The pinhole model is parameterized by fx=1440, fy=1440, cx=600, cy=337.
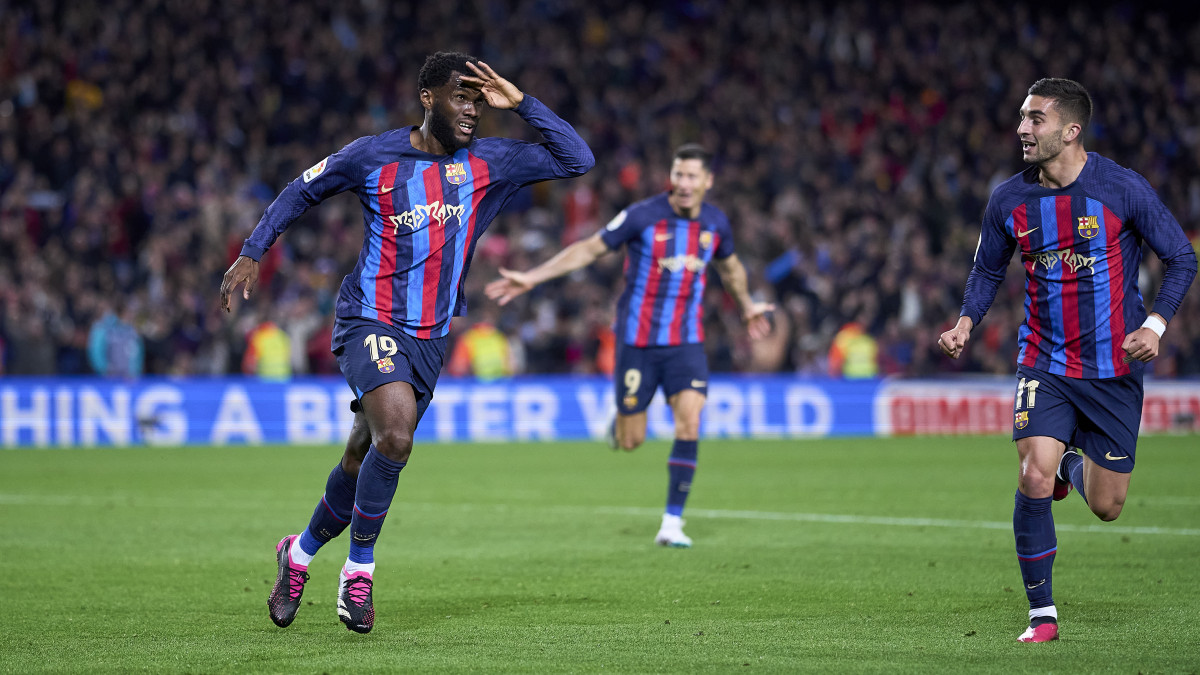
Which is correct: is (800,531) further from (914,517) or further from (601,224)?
(601,224)

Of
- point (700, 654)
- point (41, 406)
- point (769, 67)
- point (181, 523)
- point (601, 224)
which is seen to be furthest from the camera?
point (769, 67)

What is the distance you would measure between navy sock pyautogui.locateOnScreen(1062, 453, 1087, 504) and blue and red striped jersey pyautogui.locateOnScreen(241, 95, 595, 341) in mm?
2757

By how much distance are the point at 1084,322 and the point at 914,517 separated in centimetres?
493

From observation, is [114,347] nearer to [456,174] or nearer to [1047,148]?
[456,174]

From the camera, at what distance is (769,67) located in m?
28.5

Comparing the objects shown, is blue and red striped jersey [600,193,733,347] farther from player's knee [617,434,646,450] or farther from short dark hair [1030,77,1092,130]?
short dark hair [1030,77,1092,130]

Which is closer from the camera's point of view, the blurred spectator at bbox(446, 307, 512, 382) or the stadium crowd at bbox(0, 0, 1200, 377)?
the blurred spectator at bbox(446, 307, 512, 382)

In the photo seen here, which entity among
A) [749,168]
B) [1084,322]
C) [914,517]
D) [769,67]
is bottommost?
[914,517]

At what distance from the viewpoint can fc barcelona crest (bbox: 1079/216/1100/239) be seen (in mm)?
5957

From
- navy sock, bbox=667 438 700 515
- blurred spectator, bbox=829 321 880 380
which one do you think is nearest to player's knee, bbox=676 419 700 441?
navy sock, bbox=667 438 700 515

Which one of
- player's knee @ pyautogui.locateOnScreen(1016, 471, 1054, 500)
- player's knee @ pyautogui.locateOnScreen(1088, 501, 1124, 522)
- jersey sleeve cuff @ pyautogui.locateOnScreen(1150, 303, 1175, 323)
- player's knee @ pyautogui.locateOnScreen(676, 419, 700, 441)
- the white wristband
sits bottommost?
player's knee @ pyautogui.locateOnScreen(676, 419, 700, 441)

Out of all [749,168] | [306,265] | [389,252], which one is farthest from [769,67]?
[389,252]

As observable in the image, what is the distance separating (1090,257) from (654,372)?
15.2 ft

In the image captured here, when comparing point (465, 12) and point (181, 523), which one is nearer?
point (181, 523)
